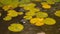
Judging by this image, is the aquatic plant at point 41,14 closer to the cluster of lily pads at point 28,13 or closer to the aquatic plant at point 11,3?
the cluster of lily pads at point 28,13

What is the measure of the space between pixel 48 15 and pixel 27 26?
20cm

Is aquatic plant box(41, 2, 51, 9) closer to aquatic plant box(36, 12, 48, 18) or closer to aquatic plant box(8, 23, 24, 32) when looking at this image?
aquatic plant box(36, 12, 48, 18)

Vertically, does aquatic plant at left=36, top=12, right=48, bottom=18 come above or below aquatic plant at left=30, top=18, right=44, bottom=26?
above

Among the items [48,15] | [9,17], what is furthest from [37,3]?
[9,17]

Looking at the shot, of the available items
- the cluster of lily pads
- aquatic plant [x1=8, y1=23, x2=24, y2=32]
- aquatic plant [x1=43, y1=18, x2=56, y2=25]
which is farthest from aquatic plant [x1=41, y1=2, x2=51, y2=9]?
aquatic plant [x1=8, y1=23, x2=24, y2=32]

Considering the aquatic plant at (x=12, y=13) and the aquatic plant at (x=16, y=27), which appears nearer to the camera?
the aquatic plant at (x=16, y=27)

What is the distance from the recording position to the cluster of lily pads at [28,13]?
109 centimetres

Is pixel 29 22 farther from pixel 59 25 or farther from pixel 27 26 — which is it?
pixel 59 25

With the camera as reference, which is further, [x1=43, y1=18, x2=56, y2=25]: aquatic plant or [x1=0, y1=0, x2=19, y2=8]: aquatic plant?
[x1=0, y1=0, x2=19, y2=8]: aquatic plant

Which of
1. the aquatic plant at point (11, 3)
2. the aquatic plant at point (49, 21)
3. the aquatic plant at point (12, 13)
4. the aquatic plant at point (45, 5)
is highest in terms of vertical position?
the aquatic plant at point (11, 3)

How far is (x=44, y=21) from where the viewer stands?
1.11 meters

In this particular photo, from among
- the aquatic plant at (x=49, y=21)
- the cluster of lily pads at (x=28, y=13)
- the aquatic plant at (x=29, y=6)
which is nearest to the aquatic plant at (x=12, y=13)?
the cluster of lily pads at (x=28, y=13)

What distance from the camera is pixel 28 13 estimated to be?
1185 millimetres

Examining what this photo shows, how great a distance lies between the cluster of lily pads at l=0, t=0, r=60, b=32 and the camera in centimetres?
109
